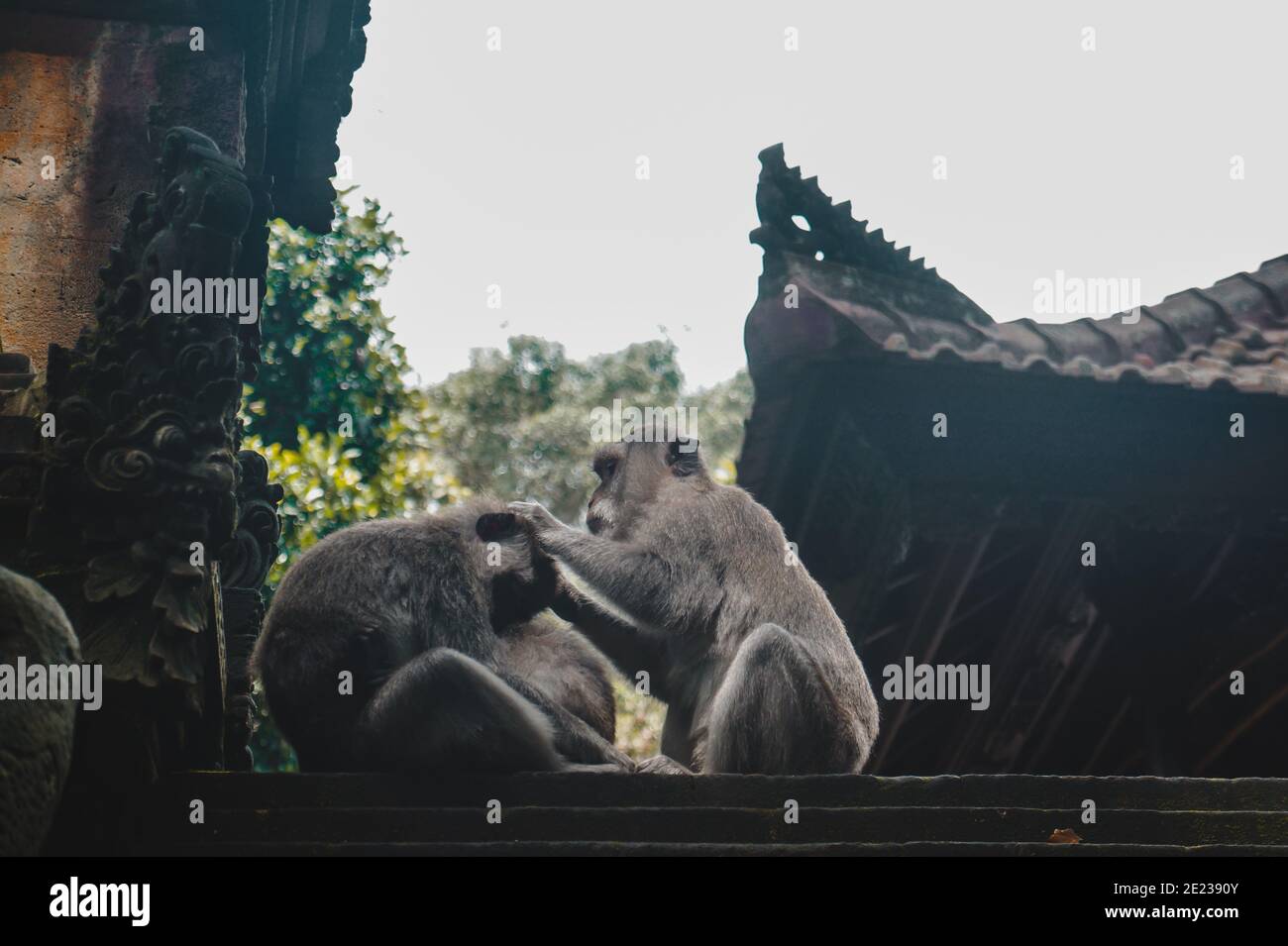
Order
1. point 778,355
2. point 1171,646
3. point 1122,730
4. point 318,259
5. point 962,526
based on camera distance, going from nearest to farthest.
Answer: point 778,355 → point 962,526 → point 1171,646 → point 1122,730 → point 318,259

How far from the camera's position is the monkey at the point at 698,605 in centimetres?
634

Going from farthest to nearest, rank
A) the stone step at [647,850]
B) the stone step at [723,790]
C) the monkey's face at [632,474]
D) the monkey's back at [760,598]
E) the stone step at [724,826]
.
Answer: the monkey's face at [632,474] < the monkey's back at [760,598] < the stone step at [723,790] < the stone step at [724,826] < the stone step at [647,850]

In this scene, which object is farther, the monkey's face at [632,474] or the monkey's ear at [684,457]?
the monkey's ear at [684,457]

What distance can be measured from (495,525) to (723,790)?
1.98 meters

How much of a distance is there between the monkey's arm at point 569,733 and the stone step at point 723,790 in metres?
0.65

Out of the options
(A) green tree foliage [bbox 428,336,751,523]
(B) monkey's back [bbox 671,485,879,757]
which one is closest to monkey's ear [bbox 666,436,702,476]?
(B) monkey's back [bbox 671,485,879,757]

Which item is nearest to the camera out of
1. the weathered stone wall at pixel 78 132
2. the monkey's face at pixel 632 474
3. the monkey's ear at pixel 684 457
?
the weathered stone wall at pixel 78 132

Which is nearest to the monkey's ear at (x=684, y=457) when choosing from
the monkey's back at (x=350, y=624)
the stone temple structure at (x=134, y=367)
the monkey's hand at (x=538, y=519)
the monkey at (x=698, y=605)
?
the monkey at (x=698, y=605)

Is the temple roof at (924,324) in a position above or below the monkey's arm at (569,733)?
above

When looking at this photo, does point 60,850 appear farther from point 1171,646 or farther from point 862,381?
point 1171,646

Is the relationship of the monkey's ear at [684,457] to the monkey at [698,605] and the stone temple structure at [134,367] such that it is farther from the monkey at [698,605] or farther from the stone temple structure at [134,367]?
the stone temple structure at [134,367]

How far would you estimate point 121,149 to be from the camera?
7223 mm
